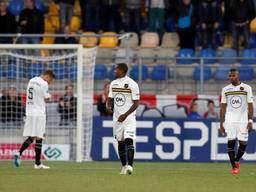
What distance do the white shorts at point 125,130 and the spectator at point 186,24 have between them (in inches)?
435

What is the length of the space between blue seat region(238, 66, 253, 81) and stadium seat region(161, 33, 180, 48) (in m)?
3.52

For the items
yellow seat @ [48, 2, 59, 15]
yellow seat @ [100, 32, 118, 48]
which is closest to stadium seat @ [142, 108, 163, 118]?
yellow seat @ [100, 32, 118, 48]

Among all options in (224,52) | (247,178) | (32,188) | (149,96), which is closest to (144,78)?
(149,96)

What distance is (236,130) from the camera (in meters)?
19.4

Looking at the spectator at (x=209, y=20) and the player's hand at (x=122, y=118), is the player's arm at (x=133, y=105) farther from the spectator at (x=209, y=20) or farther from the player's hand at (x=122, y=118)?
the spectator at (x=209, y=20)

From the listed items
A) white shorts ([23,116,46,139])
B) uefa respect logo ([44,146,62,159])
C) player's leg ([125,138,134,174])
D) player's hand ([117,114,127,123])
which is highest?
player's hand ([117,114,127,123])

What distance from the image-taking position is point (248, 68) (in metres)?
26.4

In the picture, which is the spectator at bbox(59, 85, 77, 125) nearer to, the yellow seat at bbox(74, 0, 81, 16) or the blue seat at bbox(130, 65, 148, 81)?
the blue seat at bbox(130, 65, 148, 81)

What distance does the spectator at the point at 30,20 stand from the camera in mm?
28500

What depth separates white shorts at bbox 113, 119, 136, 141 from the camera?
18.0 meters

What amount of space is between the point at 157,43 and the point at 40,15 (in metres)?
3.72

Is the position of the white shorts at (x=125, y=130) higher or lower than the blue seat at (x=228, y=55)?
lower

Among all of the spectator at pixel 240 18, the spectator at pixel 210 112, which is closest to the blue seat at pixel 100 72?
the spectator at pixel 210 112

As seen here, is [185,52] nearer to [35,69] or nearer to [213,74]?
[213,74]
